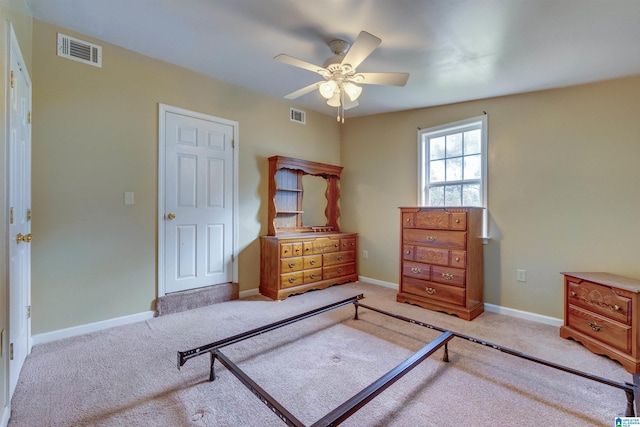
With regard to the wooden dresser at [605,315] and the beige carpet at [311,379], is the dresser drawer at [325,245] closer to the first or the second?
the beige carpet at [311,379]

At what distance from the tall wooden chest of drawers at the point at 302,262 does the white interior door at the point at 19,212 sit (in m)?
2.21

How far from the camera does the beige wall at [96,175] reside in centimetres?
242

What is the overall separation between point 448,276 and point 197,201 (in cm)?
295

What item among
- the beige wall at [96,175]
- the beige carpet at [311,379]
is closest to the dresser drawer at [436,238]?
the beige carpet at [311,379]

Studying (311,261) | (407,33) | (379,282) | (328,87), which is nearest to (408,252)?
(379,282)

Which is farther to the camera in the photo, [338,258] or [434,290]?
[338,258]

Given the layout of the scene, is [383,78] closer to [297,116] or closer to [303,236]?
[297,116]

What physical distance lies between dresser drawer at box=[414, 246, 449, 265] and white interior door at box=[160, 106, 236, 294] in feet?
7.55

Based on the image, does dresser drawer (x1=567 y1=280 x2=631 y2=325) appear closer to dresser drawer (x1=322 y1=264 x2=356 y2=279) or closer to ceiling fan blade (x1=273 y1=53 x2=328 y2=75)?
dresser drawer (x1=322 y1=264 x2=356 y2=279)

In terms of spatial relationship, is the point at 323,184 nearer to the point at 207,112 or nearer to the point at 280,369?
the point at 207,112

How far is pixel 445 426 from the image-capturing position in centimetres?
148

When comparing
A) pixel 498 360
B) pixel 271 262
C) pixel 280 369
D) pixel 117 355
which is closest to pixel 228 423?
pixel 280 369

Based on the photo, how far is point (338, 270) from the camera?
429 cm

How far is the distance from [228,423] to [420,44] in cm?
297
